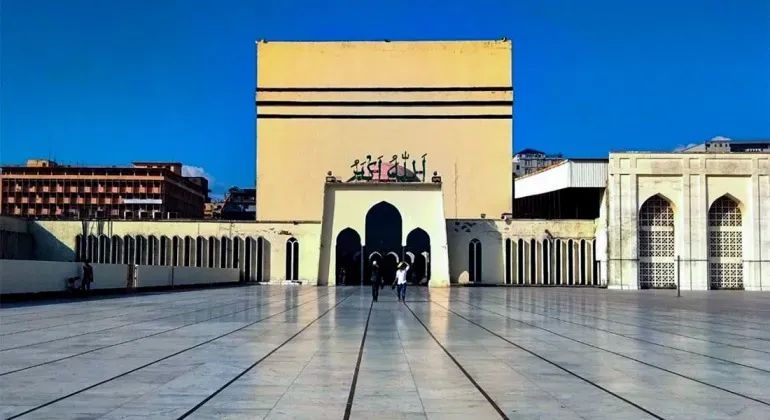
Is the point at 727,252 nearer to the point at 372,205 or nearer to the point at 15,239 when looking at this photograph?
the point at 372,205

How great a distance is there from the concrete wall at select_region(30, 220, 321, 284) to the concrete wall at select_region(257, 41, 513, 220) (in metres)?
6.41

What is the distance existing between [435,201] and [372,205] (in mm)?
3920

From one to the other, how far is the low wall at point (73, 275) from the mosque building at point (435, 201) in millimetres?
8160

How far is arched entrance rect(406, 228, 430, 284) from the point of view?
158 ft

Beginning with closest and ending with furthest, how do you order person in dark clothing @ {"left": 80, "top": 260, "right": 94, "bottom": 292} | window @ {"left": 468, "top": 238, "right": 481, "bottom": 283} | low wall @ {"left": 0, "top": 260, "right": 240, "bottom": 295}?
low wall @ {"left": 0, "top": 260, "right": 240, "bottom": 295} < person in dark clothing @ {"left": 80, "top": 260, "right": 94, "bottom": 292} < window @ {"left": 468, "top": 238, "right": 481, "bottom": 283}

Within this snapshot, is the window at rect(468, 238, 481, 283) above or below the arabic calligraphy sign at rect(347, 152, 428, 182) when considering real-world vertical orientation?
below

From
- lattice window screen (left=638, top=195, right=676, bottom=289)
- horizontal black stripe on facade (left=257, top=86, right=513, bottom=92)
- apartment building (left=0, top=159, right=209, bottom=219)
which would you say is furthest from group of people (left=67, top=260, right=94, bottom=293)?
apartment building (left=0, top=159, right=209, bottom=219)

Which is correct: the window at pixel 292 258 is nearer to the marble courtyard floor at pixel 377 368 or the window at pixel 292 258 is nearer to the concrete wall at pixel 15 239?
the concrete wall at pixel 15 239

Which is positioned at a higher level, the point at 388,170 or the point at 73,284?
the point at 388,170

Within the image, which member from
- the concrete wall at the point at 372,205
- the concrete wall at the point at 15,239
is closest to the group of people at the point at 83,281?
the concrete wall at the point at 15,239

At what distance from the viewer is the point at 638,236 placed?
43.3 m

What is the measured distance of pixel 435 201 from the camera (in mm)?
47375

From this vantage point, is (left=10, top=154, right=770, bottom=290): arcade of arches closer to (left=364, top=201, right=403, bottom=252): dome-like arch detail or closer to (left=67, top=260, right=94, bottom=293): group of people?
(left=364, top=201, right=403, bottom=252): dome-like arch detail

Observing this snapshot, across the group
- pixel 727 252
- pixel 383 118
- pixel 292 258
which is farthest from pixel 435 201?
pixel 727 252
